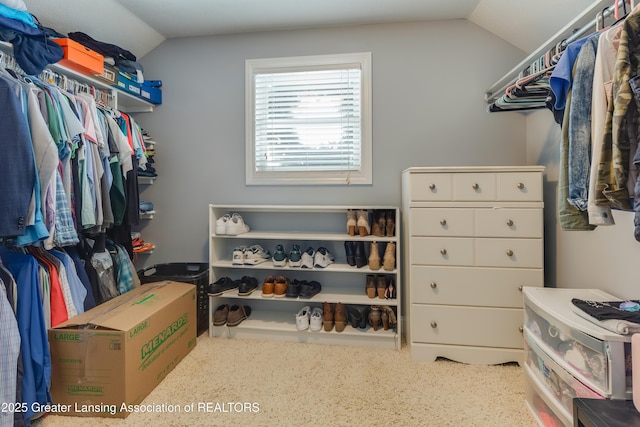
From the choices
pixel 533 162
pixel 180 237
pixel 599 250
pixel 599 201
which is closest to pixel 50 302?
pixel 180 237

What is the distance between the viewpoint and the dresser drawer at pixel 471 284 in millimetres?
1732

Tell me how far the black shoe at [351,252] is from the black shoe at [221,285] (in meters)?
0.88

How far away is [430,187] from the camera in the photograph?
70.8 inches

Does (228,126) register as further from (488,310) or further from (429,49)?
(488,310)

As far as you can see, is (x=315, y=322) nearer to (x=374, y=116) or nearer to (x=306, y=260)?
(x=306, y=260)

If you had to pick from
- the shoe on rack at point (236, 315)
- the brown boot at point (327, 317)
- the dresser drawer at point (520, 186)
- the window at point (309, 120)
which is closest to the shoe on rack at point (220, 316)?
the shoe on rack at point (236, 315)

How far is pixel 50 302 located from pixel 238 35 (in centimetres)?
224

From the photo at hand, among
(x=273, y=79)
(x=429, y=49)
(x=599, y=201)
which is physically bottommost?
(x=599, y=201)

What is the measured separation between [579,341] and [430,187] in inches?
39.0

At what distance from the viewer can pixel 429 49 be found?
2.22m

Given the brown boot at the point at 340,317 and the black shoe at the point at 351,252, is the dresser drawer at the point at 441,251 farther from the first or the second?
the brown boot at the point at 340,317

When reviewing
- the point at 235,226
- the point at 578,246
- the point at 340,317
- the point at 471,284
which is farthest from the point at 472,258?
the point at 235,226

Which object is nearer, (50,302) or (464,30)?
(50,302)

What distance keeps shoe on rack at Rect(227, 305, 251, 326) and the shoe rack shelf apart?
47mm
